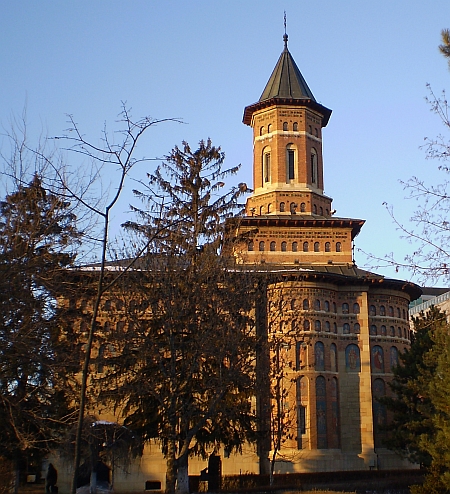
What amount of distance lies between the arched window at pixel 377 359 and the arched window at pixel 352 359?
1016 mm

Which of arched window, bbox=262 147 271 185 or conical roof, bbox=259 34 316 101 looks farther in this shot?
conical roof, bbox=259 34 316 101

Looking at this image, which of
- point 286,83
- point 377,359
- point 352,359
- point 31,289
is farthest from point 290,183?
point 31,289

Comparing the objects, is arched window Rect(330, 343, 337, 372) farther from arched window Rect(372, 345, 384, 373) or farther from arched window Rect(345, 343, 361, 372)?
arched window Rect(372, 345, 384, 373)

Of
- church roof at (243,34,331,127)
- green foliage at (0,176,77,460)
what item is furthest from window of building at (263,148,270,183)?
green foliage at (0,176,77,460)

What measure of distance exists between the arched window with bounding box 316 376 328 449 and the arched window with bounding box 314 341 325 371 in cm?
52

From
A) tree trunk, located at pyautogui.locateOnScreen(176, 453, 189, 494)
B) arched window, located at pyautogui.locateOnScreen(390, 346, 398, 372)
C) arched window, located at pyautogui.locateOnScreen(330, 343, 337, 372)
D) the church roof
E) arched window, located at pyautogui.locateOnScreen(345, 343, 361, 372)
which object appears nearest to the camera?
tree trunk, located at pyautogui.locateOnScreen(176, 453, 189, 494)

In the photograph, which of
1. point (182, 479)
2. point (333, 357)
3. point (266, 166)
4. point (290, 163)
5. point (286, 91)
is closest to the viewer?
point (182, 479)

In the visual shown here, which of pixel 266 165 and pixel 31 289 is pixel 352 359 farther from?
pixel 31 289

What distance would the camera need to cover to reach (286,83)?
39.7m

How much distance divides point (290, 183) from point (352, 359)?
33.2 ft

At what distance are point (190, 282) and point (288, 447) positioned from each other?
15.5 meters

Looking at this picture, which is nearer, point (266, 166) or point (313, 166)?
point (266, 166)

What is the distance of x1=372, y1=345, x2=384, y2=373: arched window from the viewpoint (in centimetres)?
3453

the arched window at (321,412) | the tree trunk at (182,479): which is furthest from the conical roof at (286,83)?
the tree trunk at (182,479)
